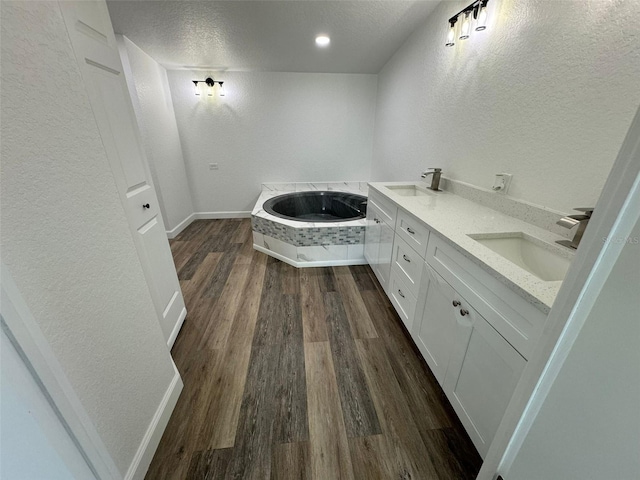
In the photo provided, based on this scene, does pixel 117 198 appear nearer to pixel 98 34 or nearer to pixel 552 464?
pixel 98 34

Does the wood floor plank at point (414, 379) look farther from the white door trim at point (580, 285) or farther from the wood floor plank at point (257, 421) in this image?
the wood floor plank at point (257, 421)

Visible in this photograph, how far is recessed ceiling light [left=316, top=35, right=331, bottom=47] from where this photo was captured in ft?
7.97

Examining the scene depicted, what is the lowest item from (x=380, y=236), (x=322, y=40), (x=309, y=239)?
(x=309, y=239)

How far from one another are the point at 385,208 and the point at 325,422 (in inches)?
59.4

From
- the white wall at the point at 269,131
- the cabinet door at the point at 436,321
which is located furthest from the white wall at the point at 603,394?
Answer: the white wall at the point at 269,131

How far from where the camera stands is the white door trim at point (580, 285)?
1.32 feet

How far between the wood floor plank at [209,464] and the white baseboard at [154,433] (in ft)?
0.59

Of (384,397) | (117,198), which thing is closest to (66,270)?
(117,198)

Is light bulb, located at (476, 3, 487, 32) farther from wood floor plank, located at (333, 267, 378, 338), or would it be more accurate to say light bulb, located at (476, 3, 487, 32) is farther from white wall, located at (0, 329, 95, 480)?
white wall, located at (0, 329, 95, 480)

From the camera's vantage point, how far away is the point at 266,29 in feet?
7.47

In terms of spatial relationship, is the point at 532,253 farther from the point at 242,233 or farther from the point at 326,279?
the point at 242,233

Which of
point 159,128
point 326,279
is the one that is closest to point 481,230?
point 326,279

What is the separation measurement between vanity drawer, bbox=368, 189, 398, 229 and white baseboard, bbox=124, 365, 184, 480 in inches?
66.7

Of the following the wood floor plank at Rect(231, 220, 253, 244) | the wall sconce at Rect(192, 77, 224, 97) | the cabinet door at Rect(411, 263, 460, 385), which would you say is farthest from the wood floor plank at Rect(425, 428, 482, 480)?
the wall sconce at Rect(192, 77, 224, 97)
